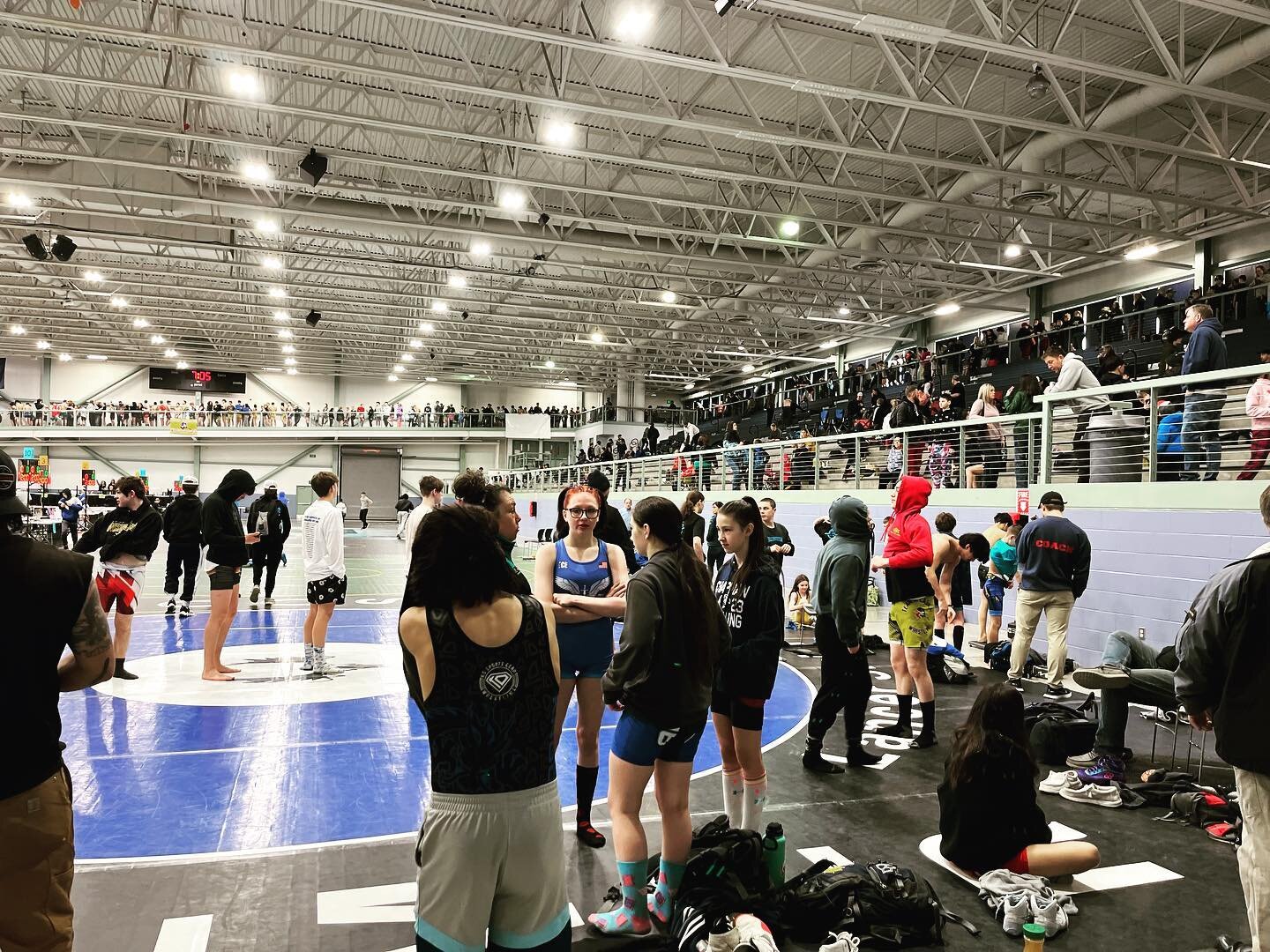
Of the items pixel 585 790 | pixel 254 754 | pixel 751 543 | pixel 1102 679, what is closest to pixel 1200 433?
pixel 1102 679

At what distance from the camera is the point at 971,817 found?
12.2ft

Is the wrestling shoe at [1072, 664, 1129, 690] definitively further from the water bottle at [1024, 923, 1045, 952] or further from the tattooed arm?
the tattooed arm

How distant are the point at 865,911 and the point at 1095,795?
96.0 inches

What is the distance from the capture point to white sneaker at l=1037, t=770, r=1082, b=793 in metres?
5.00

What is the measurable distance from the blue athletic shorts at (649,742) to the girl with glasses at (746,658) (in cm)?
60

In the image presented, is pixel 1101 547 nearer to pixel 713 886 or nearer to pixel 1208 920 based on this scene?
pixel 1208 920

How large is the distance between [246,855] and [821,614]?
3.56 meters

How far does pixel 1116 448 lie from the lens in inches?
353

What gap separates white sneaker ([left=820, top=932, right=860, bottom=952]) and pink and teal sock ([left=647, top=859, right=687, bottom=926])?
0.59 m

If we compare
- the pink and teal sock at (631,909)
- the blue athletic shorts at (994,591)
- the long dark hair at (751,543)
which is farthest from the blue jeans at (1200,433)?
the pink and teal sock at (631,909)

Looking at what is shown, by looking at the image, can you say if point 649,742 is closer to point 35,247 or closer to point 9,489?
point 9,489

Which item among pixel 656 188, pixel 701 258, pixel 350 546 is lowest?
pixel 350 546

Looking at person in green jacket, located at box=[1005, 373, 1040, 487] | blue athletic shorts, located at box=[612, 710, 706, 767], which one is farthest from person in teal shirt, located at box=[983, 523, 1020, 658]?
blue athletic shorts, located at box=[612, 710, 706, 767]

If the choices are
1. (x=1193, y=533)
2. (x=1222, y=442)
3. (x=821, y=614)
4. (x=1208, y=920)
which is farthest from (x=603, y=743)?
(x=1222, y=442)
